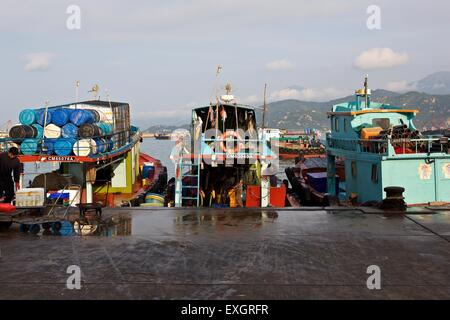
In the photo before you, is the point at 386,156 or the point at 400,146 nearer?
the point at 386,156

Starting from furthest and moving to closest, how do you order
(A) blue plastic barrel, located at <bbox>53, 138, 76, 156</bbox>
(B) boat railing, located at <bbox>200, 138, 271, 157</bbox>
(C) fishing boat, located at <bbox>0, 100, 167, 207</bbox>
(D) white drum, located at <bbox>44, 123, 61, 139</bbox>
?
(B) boat railing, located at <bbox>200, 138, 271, 157</bbox> < (D) white drum, located at <bbox>44, 123, 61, 139</bbox> < (A) blue plastic barrel, located at <bbox>53, 138, 76, 156</bbox> < (C) fishing boat, located at <bbox>0, 100, 167, 207</bbox>

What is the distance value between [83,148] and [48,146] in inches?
55.9

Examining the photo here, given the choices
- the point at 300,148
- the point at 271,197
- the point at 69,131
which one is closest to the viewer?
the point at 271,197

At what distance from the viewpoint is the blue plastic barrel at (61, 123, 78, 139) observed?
1830 cm

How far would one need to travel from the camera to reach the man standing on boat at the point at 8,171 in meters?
10.6

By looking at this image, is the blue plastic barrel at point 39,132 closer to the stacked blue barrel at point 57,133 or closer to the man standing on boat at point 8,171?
the stacked blue barrel at point 57,133

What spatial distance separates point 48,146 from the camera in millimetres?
17922

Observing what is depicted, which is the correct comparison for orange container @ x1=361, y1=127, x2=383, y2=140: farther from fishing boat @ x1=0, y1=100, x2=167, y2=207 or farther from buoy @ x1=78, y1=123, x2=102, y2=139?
buoy @ x1=78, y1=123, x2=102, y2=139

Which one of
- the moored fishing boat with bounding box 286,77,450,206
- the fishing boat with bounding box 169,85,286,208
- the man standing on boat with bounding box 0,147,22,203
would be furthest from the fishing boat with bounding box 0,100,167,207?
the moored fishing boat with bounding box 286,77,450,206

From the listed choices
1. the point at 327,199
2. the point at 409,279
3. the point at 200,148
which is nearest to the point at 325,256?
the point at 409,279

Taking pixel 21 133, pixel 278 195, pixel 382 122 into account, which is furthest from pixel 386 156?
pixel 21 133

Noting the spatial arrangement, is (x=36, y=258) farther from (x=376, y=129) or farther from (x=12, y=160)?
(x=376, y=129)

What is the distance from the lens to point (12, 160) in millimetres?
10672

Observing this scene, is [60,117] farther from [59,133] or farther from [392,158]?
[392,158]
